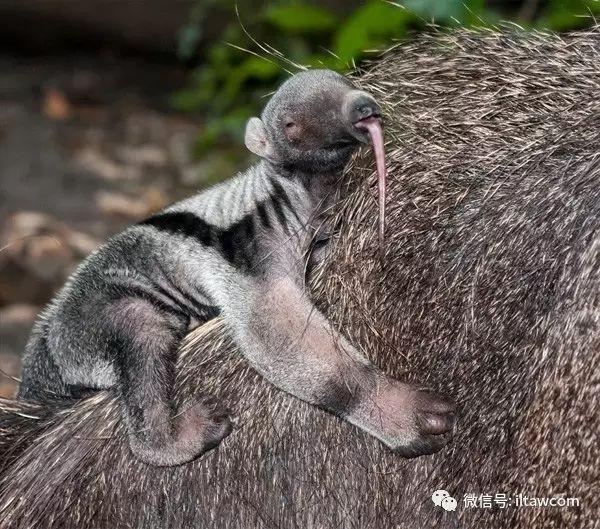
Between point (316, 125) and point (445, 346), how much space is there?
710 millimetres

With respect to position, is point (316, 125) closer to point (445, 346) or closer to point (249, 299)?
point (249, 299)

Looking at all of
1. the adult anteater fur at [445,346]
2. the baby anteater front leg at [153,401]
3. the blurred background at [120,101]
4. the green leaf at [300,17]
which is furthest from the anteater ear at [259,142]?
the green leaf at [300,17]

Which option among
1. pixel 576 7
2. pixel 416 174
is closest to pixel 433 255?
pixel 416 174

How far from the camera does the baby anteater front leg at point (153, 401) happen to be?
9.98 ft

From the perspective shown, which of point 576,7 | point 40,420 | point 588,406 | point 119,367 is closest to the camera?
point 588,406

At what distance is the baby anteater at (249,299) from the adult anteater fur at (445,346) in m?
0.11

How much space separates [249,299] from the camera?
293 centimetres

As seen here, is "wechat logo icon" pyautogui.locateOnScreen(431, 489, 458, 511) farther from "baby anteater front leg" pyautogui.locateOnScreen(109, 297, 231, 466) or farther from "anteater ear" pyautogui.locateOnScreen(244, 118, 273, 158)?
"anteater ear" pyautogui.locateOnScreen(244, 118, 273, 158)

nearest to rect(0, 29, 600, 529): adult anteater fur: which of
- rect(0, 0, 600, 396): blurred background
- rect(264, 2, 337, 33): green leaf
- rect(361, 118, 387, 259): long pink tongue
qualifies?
rect(361, 118, 387, 259): long pink tongue

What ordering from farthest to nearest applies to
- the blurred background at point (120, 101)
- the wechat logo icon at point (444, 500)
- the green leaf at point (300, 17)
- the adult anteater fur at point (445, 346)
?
the blurred background at point (120, 101) < the green leaf at point (300, 17) < the wechat logo icon at point (444, 500) < the adult anteater fur at point (445, 346)

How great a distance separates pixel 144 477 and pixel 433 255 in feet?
3.50

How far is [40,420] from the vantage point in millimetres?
3477

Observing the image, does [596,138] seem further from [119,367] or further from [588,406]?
[119,367]

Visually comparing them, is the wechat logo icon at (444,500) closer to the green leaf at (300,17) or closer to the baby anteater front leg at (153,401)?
the baby anteater front leg at (153,401)
